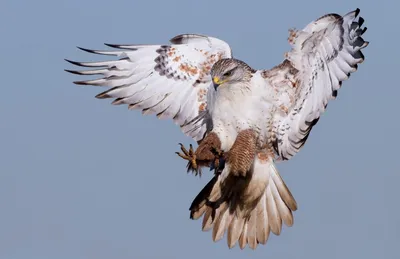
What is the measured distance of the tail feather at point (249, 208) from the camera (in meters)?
12.6

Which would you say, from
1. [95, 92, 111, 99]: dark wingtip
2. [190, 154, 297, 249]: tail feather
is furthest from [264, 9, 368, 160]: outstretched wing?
[95, 92, 111, 99]: dark wingtip

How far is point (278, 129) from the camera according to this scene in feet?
40.8

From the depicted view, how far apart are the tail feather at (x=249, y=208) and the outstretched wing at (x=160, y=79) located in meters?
0.99

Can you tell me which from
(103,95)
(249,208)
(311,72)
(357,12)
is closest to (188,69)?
(103,95)

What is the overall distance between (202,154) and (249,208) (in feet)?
4.10

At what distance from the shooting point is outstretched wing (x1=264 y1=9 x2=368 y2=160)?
1191 centimetres

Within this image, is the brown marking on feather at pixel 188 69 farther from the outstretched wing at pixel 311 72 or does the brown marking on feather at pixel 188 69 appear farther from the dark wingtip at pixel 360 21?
the dark wingtip at pixel 360 21

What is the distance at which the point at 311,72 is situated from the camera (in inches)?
481

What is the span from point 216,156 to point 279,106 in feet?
3.26

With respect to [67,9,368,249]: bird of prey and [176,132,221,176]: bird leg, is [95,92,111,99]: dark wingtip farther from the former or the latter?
[176,132,221,176]: bird leg

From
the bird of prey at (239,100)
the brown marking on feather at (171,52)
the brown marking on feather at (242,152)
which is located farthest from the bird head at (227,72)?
the brown marking on feather at (171,52)

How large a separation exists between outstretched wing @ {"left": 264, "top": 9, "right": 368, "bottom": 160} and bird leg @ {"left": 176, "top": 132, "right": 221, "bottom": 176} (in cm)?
82

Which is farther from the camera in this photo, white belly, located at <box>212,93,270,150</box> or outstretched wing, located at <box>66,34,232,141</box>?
outstretched wing, located at <box>66,34,232,141</box>

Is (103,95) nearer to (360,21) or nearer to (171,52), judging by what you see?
(171,52)
